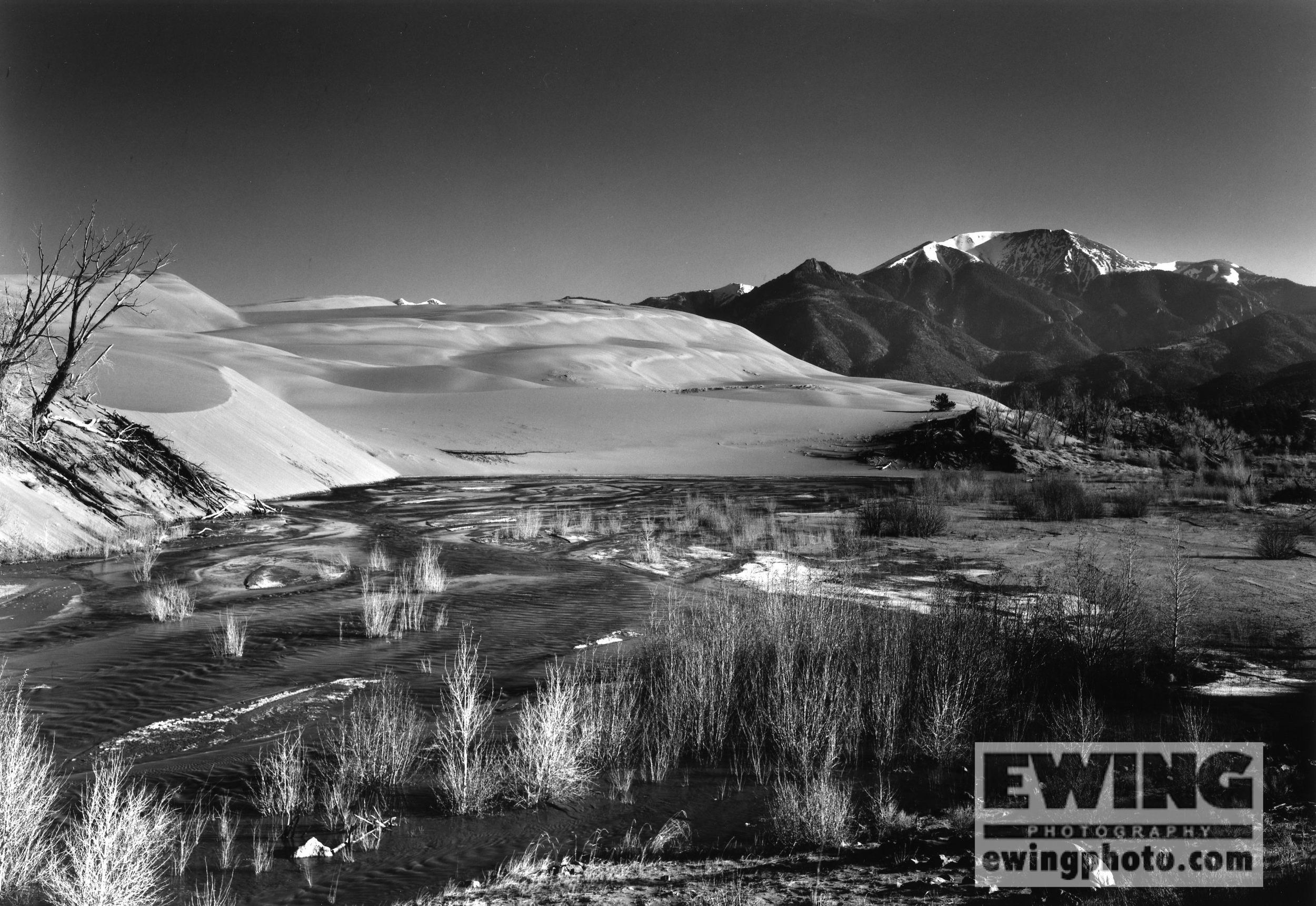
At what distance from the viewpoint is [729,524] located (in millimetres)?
17484

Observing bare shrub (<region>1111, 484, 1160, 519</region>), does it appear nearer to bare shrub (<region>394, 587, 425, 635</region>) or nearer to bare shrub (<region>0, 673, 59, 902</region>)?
bare shrub (<region>394, 587, 425, 635</region>)

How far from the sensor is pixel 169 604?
987 centimetres

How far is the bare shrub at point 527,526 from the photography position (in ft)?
53.6

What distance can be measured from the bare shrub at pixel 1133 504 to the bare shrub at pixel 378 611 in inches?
595

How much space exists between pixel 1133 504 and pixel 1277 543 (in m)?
5.83

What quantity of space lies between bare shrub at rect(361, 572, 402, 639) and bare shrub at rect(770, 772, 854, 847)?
5302 millimetres

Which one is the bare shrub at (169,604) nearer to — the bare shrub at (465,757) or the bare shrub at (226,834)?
the bare shrub at (465,757)

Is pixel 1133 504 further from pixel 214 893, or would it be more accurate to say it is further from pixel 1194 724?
pixel 214 893

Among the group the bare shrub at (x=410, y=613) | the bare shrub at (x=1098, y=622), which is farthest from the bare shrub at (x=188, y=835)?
the bare shrub at (x=1098, y=622)

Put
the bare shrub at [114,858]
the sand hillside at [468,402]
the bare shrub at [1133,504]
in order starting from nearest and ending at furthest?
the bare shrub at [114,858], the bare shrub at [1133,504], the sand hillside at [468,402]

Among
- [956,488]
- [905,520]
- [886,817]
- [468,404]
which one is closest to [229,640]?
[886,817]

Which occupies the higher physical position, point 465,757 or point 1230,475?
point 1230,475

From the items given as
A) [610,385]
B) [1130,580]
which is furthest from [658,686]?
[610,385]

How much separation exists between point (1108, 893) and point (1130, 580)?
6092 mm
